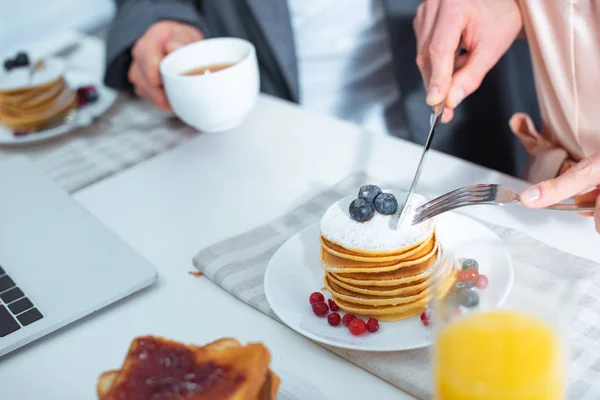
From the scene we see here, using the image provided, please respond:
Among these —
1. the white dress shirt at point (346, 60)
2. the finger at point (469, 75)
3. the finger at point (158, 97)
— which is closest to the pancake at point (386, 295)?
the finger at point (469, 75)

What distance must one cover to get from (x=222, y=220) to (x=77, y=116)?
0.57 m

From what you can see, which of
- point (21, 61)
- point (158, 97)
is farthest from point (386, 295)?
point (21, 61)

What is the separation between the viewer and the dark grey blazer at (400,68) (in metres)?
1.48

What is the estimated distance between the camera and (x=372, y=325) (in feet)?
2.46

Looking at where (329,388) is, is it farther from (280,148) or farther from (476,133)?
(476,133)

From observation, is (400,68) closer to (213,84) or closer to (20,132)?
(213,84)

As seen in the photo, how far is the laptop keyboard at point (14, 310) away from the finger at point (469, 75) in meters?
0.67

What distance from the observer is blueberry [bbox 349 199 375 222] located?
0.78m

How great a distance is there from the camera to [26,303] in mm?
867

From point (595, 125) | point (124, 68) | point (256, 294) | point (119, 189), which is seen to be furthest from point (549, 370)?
point (124, 68)

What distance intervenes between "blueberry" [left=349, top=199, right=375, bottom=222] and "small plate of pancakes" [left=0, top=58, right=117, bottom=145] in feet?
2.71

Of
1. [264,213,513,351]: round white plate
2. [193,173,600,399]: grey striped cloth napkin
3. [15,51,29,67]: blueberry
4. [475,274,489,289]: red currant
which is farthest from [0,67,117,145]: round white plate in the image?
[475,274,489,289]: red currant

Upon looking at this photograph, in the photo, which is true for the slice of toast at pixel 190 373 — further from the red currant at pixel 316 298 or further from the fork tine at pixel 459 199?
the fork tine at pixel 459 199

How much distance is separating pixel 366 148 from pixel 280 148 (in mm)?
164
